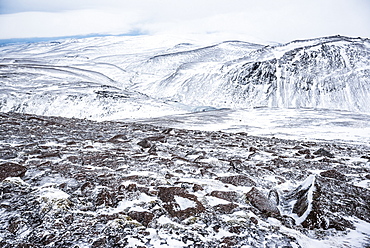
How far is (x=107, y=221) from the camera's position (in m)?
4.68

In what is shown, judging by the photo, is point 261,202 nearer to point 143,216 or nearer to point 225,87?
point 143,216

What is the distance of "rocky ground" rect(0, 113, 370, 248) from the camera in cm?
433

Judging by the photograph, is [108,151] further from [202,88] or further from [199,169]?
[202,88]

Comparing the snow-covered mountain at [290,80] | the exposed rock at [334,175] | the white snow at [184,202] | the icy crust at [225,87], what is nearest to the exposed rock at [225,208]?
the white snow at [184,202]

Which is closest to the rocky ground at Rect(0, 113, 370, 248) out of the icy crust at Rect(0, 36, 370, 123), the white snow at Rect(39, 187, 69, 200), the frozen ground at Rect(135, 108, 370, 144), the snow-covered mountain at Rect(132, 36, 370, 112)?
the white snow at Rect(39, 187, 69, 200)

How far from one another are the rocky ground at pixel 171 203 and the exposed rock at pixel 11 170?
2cm

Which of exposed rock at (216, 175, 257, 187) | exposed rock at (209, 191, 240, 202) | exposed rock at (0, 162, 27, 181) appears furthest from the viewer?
exposed rock at (216, 175, 257, 187)

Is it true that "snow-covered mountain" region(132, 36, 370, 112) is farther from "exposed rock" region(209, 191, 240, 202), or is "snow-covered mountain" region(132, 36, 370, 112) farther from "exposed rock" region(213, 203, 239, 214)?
"exposed rock" region(213, 203, 239, 214)

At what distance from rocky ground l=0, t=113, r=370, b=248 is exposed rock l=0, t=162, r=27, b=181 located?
0.08 ft

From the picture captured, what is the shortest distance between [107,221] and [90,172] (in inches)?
113

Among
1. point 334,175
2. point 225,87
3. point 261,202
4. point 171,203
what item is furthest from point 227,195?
point 225,87

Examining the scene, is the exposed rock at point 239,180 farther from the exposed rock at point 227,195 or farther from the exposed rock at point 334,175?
the exposed rock at point 334,175

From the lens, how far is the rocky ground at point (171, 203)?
433 centimetres

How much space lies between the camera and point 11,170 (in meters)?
6.73
